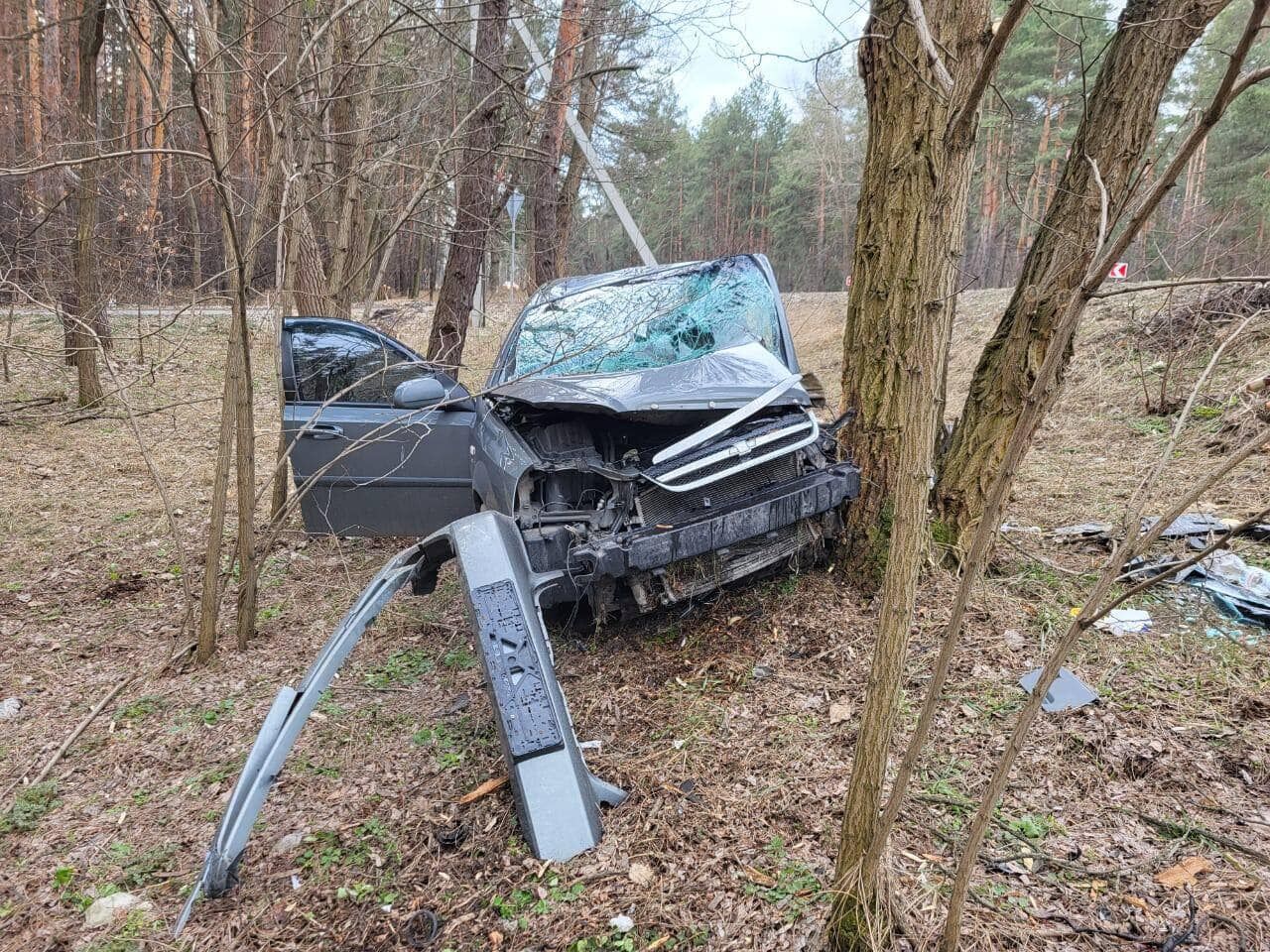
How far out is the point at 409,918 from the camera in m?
2.05

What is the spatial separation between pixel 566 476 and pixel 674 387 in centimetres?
72

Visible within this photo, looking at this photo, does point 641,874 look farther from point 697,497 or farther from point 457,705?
point 697,497

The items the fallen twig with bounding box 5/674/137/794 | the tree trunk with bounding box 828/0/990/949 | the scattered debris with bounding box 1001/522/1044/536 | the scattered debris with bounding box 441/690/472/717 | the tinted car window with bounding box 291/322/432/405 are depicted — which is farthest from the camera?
the tinted car window with bounding box 291/322/432/405

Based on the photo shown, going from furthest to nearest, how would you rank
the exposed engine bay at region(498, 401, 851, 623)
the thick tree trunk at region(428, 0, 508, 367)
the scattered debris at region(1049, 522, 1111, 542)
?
1. the thick tree trunk at region(428, 0, 508, 367)
2. the scattered debris at region(1049, 522, 1111, 542)
3. the exposed engine bay at region(498, 401, 851, 623)

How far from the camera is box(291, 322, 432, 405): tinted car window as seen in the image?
453cm

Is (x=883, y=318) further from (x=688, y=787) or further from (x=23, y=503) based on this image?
(x=23, y=503)

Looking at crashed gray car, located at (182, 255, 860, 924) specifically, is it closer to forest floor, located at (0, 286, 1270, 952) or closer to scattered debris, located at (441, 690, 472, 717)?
forest floor, located at (0, 286, 1270, 952)

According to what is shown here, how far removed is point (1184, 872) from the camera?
6.53 ft

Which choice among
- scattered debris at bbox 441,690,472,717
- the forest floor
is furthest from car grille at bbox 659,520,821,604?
scattered debris at bbox 441,690,472,717

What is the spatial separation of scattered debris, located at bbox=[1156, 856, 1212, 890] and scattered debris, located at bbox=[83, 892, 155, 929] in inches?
119

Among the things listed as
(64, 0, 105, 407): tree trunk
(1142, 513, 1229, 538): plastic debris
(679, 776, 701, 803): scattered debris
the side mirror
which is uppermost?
(64, 0, 105, 407): tree trunk

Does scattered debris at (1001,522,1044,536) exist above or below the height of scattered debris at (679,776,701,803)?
above

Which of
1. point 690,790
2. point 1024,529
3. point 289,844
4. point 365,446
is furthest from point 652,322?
point 289,844

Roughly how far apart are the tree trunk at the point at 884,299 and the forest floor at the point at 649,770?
312 millimetres
